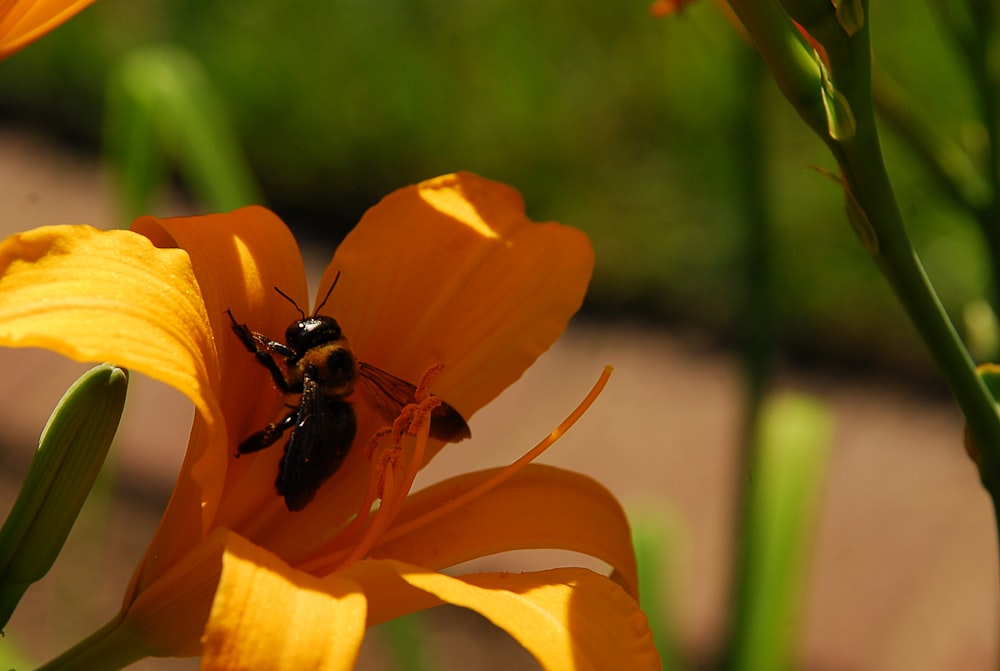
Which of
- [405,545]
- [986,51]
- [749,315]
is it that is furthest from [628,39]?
[405,545]

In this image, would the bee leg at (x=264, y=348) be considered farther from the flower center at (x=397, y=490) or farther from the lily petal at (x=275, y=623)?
the lily petal at (x=275, y=623)

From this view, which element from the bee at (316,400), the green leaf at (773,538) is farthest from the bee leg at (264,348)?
the green leaf at (773,538)

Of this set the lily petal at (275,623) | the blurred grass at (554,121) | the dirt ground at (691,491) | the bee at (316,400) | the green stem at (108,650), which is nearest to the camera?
the lily petal at (275,623)

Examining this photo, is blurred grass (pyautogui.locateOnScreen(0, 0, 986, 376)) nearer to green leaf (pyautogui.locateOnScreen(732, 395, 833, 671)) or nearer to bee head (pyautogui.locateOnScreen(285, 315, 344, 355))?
green leaf (pyautogui.locateOnScreen(732, 395, 833, 671))

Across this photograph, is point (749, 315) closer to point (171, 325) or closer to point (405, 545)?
point (405, 545)

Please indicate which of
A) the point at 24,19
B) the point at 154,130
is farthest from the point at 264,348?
the point at 154,130
